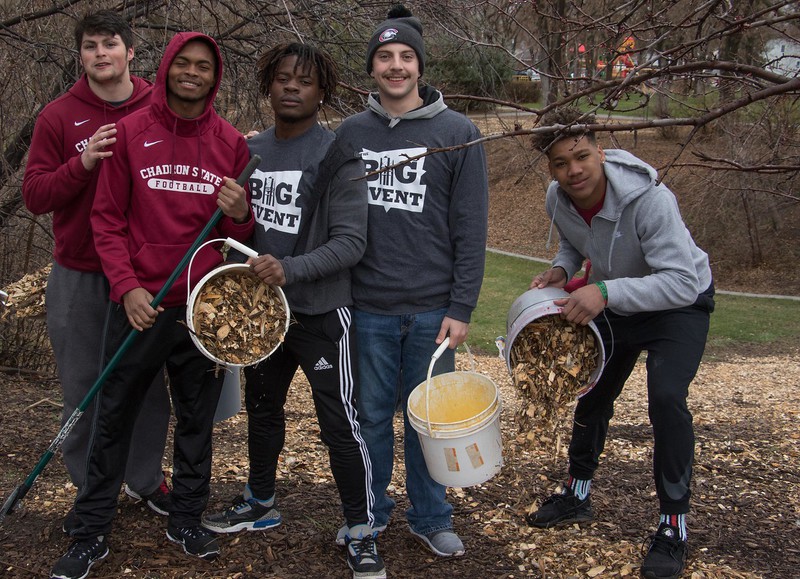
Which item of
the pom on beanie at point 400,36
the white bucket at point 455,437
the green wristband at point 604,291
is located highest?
the pom on beanie at point 400,36

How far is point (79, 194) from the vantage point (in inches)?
128

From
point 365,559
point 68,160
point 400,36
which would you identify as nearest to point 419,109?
point 400,36

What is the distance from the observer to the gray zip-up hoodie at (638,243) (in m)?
3.15

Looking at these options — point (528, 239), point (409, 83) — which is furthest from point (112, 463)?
point (528, 239)

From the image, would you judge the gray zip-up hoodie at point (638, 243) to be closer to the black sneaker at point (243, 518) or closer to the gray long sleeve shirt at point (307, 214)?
the gray long sleeve shirt at point (307, 214)

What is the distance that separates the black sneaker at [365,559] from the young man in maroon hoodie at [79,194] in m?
1.15

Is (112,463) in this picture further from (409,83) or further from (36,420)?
(36,420)

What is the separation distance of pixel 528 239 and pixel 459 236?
1926 cm

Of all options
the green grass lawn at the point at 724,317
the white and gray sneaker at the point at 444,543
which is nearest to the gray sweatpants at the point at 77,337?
the white and gray sneaker at the point at 444,543

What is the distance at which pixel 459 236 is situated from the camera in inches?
130

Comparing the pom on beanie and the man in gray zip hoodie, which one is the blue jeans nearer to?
the man in gray zip hoodie

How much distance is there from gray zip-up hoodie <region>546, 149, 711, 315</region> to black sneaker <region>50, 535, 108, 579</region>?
2184 millimetres

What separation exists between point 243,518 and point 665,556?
1.76 meters

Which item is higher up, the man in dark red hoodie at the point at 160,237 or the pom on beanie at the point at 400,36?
the pom on beanie at the point at 400,36
